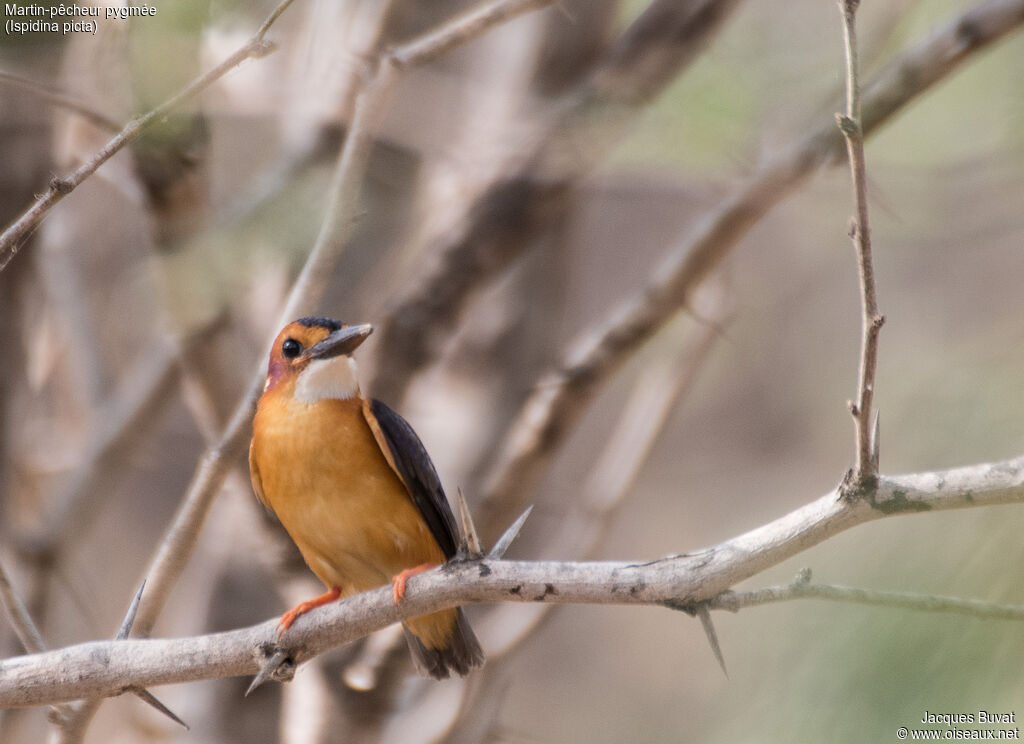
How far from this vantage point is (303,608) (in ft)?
11.4

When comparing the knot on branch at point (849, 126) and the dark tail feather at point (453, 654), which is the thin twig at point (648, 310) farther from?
the knot on branch at point (849, 126)

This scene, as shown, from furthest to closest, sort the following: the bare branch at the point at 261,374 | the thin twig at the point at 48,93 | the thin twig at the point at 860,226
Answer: the bare branch at the point at 261,374 < the thin twig at the point at 48,93 < the thin twig at the point at 860,226

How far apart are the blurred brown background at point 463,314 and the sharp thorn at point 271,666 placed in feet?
4.09

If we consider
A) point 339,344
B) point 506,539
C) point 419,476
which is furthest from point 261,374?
point 506,539

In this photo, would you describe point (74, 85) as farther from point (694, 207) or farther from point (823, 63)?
point (694, 207)

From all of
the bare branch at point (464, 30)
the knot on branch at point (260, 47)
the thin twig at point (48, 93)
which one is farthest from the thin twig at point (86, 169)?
the bare branch at point (464, 30)

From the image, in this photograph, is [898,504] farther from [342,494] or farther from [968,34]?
[968,34]

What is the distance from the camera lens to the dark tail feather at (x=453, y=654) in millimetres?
3969

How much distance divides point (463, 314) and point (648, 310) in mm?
1057

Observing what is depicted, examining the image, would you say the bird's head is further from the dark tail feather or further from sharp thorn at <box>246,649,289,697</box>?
sharp thorn at <box>246,649,289,697</box>

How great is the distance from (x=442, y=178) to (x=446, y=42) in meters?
2.67

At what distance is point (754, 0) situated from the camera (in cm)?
794

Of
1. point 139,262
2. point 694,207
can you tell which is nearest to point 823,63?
point 139,262

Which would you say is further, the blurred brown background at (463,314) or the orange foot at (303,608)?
the orange foot at (303,608)
